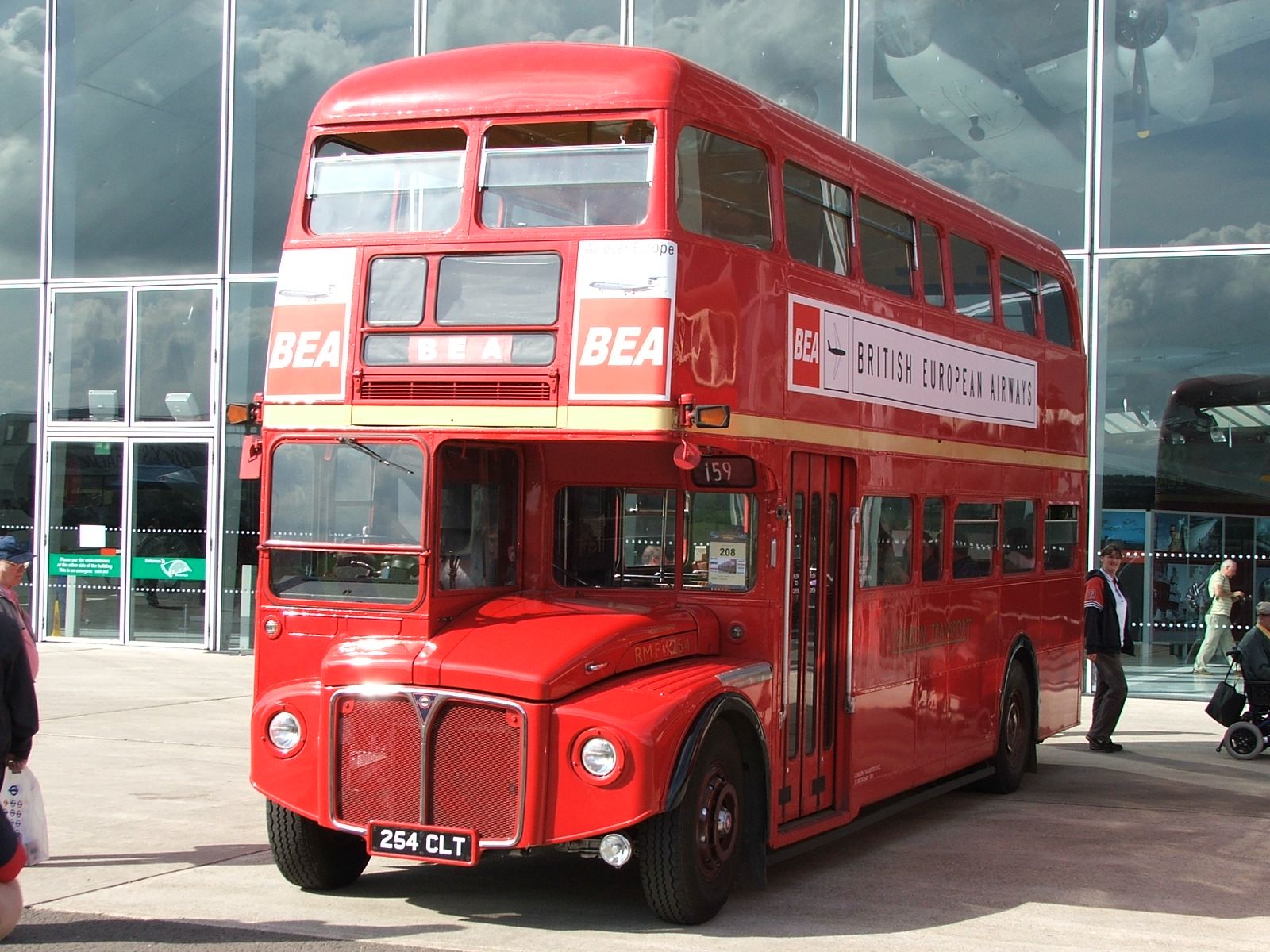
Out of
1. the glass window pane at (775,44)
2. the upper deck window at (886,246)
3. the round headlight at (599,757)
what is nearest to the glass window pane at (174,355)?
the glass window pane at (775,44)

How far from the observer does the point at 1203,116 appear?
56.8ft

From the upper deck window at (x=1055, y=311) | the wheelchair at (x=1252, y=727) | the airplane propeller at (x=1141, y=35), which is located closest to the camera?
the upper deck window at (x=1055, y=311)

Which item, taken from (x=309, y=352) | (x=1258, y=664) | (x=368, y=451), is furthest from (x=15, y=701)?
(x=1258, y=664)

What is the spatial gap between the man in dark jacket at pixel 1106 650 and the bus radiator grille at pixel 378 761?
836 cm

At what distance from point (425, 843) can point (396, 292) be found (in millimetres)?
2569

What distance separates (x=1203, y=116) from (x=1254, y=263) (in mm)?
1625

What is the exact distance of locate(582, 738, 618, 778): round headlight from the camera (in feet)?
23.2

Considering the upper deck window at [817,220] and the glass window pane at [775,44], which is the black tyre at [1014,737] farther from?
the glass window pane at [775,44]

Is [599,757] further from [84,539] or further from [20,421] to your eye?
[20,421]

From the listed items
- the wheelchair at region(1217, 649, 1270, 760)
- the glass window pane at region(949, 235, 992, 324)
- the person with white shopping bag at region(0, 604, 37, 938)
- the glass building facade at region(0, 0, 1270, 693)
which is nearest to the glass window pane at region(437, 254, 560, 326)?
the person with white shopping bag at region(0, 604, 37, 938)

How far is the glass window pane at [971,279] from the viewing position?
11109 millimetres

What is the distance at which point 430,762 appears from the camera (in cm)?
730

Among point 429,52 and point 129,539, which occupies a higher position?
point 429,52

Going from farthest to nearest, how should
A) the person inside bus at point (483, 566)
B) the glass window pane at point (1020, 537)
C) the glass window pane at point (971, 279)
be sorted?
the glass window pane at point (1020, 537) → the glass window pane at point (971, 279) → the person inside bus at point (483, 566)
